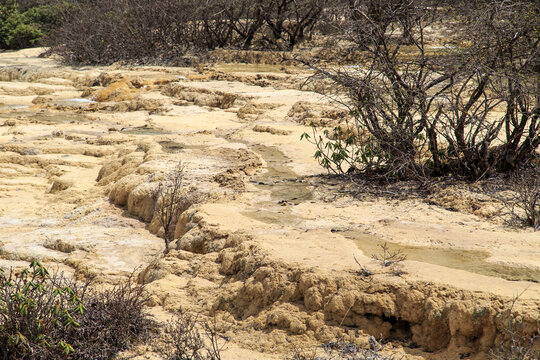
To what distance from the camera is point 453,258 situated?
4148 mm

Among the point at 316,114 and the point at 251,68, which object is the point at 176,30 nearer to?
the point at 251,68

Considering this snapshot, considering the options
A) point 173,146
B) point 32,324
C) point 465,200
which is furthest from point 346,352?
point 173,146

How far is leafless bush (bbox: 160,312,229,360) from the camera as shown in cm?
334

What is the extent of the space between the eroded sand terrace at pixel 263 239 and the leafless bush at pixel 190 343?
0.12 metres

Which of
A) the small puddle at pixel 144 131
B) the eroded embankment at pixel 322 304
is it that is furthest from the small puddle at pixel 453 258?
the small puddle at pixel 144 131

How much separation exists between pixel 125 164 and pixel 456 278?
5372 millimetres

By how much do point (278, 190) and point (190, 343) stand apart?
2.87 metres

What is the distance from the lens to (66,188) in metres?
7.87

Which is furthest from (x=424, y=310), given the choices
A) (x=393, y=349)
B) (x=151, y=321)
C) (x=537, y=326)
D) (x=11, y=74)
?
(x=11, y=74)

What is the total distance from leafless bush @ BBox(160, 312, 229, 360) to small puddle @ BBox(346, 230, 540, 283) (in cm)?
128

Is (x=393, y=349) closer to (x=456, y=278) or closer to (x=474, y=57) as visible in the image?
(x=456, y=278)

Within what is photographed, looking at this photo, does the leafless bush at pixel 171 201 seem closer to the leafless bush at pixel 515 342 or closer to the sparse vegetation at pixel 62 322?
the sparse vegetation at pixel 62 322

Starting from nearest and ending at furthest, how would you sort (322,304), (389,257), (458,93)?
(322,304) < (389,257) < (458,93)

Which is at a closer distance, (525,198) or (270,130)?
(525,198)
